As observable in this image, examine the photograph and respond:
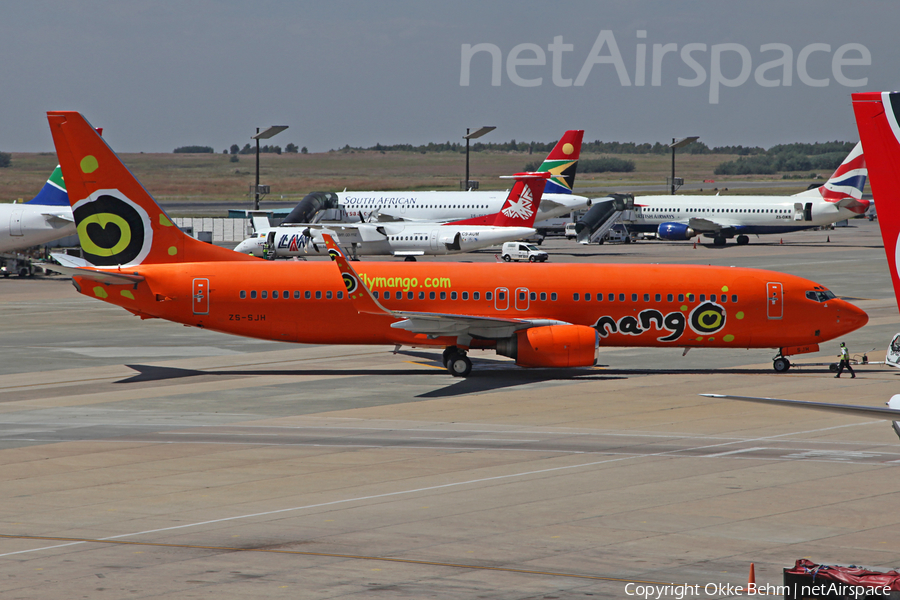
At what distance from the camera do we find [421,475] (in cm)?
2398

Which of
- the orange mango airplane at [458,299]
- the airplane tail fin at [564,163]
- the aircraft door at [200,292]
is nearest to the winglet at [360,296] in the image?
the orange mango airplane at [458,299]

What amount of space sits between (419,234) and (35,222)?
1178 inches

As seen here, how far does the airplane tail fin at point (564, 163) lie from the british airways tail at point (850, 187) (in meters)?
26.7

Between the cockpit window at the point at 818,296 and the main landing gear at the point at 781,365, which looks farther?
the main landing gear at the point at 781,365

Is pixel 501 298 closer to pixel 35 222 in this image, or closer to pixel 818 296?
pixel 818 296

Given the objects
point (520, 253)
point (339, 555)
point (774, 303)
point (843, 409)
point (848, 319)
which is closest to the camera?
point (843, 409)

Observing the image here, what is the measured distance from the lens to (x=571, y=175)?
100m

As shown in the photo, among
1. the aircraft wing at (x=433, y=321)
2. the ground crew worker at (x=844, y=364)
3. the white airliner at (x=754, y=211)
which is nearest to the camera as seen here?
the aircraft wing at (x=433, y=321)

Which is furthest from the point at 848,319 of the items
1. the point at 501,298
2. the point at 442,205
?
the point at 442,205

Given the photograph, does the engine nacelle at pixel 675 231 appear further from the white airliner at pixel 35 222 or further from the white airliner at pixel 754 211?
the white airliner at pixel 35 222

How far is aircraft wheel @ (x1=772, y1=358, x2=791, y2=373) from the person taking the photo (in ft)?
127

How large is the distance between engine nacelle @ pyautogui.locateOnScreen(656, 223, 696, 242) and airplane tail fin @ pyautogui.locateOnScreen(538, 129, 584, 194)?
15.9 m

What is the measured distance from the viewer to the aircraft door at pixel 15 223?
7525cm

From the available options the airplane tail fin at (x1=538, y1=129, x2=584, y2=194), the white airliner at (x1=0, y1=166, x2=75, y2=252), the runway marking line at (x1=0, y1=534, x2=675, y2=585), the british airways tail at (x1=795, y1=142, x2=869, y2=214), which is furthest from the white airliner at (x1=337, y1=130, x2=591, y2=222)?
the runway marking line at (x1=0, y1=534, x2=675, y2=585)
